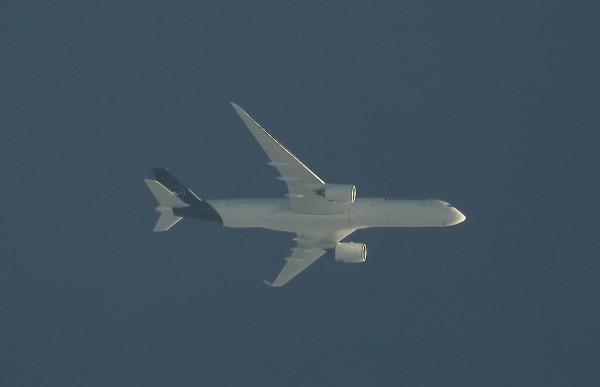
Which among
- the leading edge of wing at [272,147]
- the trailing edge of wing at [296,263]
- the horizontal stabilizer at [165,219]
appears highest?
the leading edge of wing at [272,147]

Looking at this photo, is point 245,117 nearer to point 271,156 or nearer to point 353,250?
point 271,156

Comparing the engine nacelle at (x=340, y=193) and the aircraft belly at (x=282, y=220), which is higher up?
the engine nacelle at (x=340, y=193)

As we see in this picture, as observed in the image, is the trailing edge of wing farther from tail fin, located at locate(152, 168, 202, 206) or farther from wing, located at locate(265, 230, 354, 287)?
tail fin, located at locate(152, 168, 202, 206)

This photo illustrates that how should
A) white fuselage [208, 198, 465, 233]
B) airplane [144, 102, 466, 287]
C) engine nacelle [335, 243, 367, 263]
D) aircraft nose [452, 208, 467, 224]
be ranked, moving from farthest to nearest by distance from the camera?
engine nacelle [335, 243, 367, 263], aircraft nose [452, 208, 467, 224], white fuselage [208, 198, 465, 233], airplane [144, 102, 466, 287]

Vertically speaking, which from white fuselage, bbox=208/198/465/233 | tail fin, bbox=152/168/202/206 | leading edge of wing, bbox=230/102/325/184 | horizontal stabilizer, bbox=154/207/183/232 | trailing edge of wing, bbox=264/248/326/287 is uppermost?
leading edge of wing, bbox=230/102/325/184

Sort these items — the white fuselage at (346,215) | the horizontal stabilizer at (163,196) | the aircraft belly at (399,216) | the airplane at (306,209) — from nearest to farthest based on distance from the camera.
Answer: the airplane at (306,209) → the aircraft belly at (399,216) → the white fuselage at (346,215) → the horizontal stabilizer at (163,196)

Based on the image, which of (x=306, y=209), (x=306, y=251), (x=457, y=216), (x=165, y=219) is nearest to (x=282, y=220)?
(x=306, y=209)

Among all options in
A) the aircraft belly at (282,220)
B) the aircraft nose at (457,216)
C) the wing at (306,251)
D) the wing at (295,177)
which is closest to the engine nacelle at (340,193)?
the wing at (295,177)

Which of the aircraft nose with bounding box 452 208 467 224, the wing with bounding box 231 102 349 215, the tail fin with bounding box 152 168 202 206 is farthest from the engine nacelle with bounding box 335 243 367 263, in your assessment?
the tail fin with bounding box 152 168 202 206

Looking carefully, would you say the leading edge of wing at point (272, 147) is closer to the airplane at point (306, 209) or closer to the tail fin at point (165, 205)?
the airplane at point (306, 209)

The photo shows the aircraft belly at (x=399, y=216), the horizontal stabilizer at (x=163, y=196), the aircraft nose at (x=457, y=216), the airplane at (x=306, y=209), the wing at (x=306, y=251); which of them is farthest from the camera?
the wing at (x=306, y=251)
